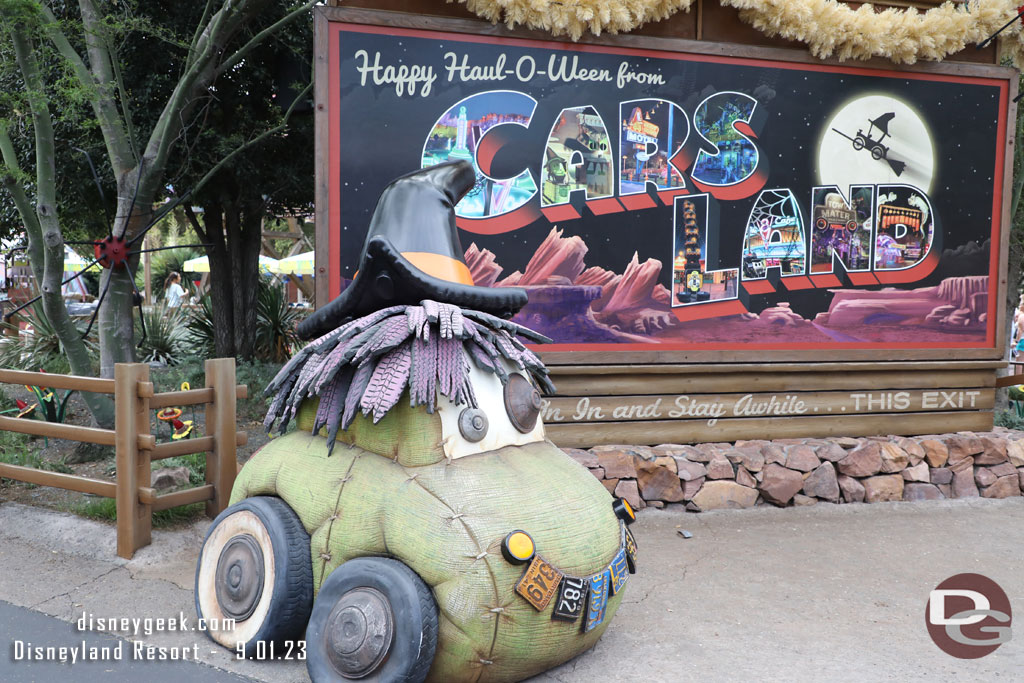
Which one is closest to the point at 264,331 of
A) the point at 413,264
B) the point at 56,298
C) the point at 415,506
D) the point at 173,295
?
the point at 173,295

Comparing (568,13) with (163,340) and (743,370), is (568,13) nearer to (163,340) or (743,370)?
(743,370)

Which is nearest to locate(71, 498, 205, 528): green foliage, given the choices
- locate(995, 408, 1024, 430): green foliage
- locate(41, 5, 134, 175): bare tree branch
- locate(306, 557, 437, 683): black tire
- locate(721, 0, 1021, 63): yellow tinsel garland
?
locate(306, 557, 437, 683): black tire

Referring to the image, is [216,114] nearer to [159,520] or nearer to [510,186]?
[510,186]

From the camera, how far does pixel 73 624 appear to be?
396cm

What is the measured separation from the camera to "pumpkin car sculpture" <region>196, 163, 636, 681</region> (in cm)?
294

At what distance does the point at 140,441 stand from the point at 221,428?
0.48 meters

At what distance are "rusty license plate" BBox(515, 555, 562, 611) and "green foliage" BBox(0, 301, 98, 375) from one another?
8.33 metres

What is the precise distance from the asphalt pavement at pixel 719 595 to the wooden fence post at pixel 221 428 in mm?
303

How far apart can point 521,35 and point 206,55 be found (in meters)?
2.47

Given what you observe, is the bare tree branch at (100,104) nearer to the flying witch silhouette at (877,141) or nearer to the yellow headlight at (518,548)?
the yellow headlight at (518,548)

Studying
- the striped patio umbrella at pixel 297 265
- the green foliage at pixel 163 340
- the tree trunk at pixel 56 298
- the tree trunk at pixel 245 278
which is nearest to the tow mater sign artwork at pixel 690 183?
the tree trunk at pixel 56 298

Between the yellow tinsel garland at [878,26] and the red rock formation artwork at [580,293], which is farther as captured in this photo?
the yellow tinsel garland at [878,26]

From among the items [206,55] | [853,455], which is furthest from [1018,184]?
[206,55]

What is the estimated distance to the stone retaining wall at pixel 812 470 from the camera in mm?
5926
